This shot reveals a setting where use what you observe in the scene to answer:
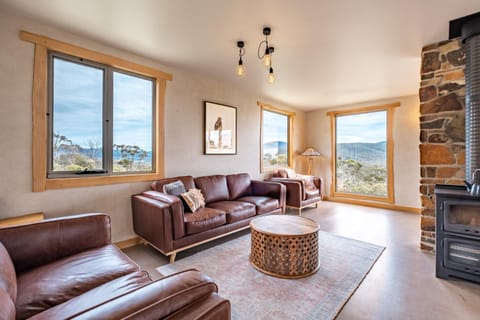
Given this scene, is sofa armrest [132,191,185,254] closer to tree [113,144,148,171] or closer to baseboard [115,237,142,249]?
baseboard [115,237,142,249]

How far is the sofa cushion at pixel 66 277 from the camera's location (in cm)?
112

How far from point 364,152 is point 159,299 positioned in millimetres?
5850

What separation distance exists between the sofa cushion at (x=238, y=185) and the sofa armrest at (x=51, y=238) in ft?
7.19

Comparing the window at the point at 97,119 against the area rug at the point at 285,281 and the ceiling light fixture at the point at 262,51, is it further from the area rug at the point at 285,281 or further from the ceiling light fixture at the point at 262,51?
the area rug at the point at 285,281

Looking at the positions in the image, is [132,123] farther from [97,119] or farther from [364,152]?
[364,152]

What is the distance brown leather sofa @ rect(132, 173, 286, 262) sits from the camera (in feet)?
7.80

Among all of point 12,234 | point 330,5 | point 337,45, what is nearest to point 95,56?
point 12,234

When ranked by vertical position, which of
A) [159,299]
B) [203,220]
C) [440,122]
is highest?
[440,122]

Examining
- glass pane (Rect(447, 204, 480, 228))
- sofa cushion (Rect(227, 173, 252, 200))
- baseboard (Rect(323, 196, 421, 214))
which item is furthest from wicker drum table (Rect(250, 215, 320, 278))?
baseboard (Rect(323, 196, 421, 214))

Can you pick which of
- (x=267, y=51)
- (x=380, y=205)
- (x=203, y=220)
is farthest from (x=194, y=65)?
(x=380, y=205)

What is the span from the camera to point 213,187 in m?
3.55

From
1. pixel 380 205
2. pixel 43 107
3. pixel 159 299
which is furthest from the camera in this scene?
pixel 380 205

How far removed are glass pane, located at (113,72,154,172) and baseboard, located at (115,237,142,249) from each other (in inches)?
36.5

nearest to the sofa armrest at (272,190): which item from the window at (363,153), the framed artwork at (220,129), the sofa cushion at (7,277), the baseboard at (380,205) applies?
the framed artwork at (220,129)
